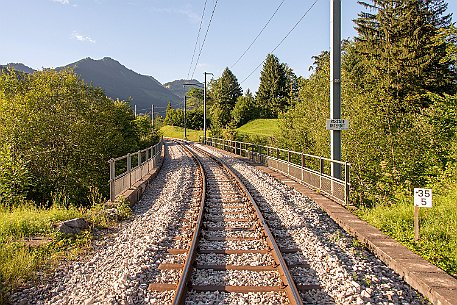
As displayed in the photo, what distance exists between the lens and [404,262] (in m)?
5.47

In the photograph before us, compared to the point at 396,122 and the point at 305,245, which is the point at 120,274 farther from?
the point at 396,122

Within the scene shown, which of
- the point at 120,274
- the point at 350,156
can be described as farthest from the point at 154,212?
the point at 350,156

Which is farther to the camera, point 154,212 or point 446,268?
→ point 154,212

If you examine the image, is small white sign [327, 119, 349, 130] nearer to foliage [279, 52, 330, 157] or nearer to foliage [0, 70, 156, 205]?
foliage [279, 52, 330, 157]

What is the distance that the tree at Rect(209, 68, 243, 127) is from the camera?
102744mm

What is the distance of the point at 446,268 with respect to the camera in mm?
5531

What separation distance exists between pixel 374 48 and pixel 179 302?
129ft

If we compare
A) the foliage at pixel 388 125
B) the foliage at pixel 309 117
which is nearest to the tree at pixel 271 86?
the foliage at pixel 388 125

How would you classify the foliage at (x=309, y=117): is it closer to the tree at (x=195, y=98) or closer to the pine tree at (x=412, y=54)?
the pine tree at (x=412, y=54)

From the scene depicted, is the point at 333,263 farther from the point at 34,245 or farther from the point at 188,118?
the point at 188,118

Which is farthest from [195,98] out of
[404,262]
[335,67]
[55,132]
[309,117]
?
[404,262]

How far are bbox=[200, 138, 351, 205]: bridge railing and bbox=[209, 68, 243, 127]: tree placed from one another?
74842 mm

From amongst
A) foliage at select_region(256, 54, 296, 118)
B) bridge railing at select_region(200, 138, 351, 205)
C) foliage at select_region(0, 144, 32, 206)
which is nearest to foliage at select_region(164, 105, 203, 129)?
foliage at select_region(256, 54, 296, 118)

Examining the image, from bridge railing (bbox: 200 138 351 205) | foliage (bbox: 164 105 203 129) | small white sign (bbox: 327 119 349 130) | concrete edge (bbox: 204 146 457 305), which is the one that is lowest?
concrete edge (bbox: 204 146 457 305)
